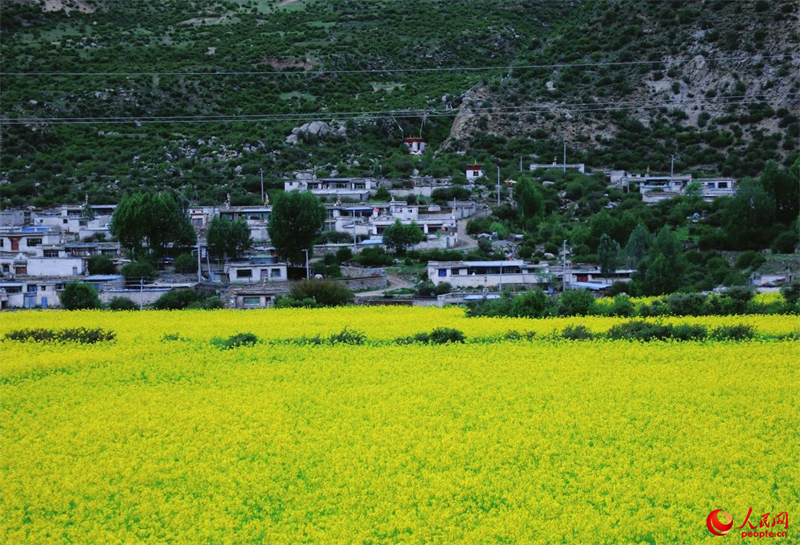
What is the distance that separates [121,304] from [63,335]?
9.43 metres

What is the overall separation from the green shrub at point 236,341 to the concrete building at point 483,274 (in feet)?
55.4

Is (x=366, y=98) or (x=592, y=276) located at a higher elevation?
(x=366, y=98)

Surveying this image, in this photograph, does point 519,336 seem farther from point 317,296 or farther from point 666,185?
point 666,185

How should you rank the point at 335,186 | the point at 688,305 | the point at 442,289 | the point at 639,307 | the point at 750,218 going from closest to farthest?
the point at 688,305 → the point at 639,307 → the point at 442,289 → the point at 750,218 → the point at 335,186

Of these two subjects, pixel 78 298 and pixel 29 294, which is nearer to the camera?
pixel 78 298

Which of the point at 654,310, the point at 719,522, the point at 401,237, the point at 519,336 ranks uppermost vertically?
the point at 401,237

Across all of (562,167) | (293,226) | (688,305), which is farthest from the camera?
(562,167)

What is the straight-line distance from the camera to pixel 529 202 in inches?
2199

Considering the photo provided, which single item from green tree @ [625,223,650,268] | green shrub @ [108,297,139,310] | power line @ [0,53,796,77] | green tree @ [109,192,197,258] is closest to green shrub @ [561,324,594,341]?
green shrub @ [108,297,139,310]

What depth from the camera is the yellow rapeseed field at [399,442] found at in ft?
34.4

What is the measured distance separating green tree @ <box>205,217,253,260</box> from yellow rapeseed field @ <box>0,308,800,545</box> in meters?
25.3

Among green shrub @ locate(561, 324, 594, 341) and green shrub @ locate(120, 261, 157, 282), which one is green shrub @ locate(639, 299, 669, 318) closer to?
green shrub @ locate(561, 324, 594, 341)

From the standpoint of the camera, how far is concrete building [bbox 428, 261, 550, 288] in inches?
1544

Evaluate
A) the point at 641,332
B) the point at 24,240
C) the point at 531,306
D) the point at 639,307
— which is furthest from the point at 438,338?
the point at 24,240
